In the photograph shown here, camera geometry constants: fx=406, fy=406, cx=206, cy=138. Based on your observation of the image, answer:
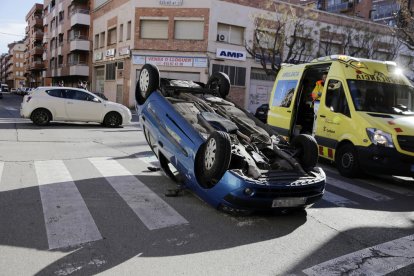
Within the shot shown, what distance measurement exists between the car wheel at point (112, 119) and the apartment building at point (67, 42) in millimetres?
29928

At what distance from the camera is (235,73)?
30.2 metres

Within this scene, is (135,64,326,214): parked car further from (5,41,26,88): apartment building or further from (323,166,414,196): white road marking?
(5,41,26,88): apartment building

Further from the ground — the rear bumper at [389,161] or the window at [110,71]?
the window at [110,71]

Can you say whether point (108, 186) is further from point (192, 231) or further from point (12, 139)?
point (12, 139)

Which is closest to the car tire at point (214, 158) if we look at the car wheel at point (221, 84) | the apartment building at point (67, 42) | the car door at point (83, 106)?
the car wheel at point (221, 84)

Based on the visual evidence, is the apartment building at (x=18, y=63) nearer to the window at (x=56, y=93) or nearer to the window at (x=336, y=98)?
the window at (x=56, y=93)

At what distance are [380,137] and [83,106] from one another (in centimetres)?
1097

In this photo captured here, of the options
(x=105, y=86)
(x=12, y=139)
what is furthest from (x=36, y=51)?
(x=12, y=139)

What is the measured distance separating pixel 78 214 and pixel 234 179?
1.93 meters

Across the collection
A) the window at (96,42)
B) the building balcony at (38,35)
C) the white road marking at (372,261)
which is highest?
the building balcony at (38,35)

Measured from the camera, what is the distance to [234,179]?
14.9ft

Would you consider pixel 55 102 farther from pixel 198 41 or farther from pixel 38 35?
pixel 38 35

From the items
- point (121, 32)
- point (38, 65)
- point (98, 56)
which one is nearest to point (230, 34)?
point (121, 32)

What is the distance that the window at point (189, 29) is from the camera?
29172 millimetres
